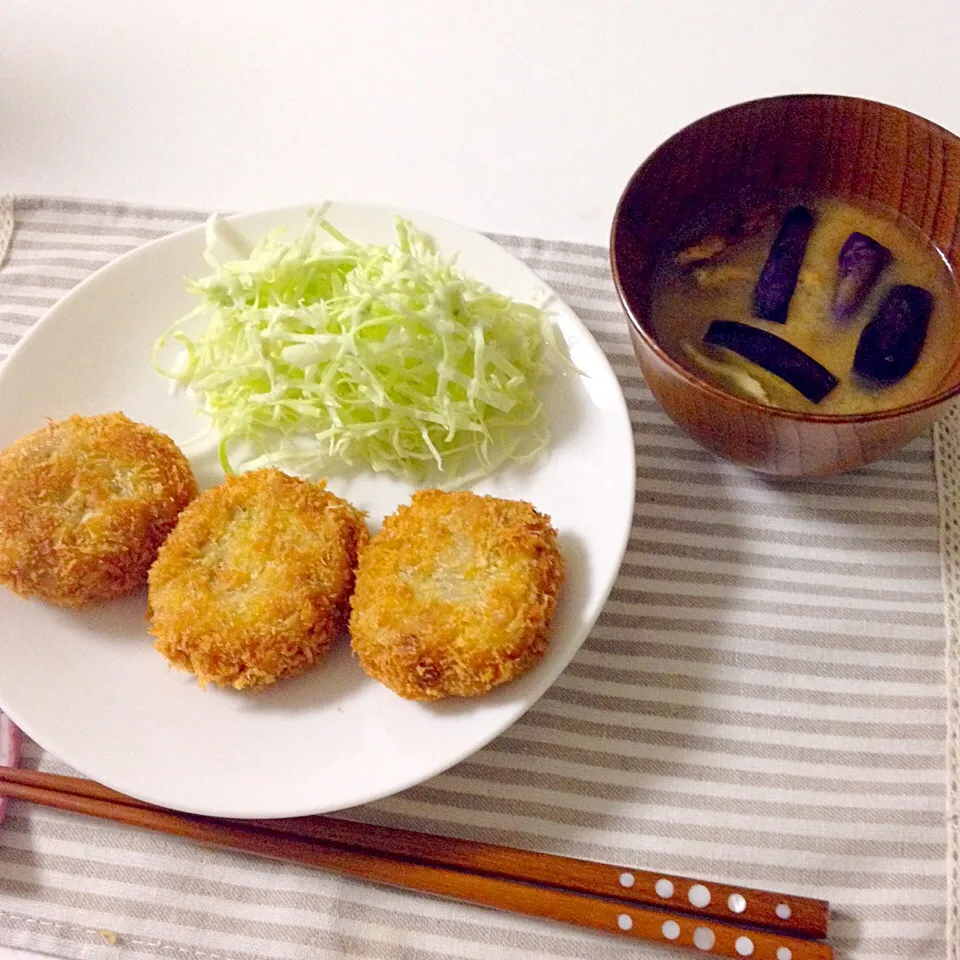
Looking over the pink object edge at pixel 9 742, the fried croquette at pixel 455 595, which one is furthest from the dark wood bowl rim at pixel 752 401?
the pink object edge at pixel 9 742

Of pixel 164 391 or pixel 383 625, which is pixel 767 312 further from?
pixel 164 391

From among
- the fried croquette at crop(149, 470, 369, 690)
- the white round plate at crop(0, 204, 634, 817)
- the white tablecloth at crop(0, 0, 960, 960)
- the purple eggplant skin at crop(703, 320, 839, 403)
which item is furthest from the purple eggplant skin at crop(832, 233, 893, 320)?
the fried croquette at crop(149, 470, 369, 690)

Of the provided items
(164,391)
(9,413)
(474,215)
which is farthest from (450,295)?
(9,413)

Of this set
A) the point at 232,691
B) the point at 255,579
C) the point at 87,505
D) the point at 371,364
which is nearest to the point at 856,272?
the point at 371,364

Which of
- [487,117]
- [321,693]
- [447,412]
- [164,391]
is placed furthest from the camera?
[487,117]

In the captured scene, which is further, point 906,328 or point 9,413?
point 9,413

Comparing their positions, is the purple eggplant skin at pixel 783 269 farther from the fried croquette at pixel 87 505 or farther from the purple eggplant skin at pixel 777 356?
the fried croquette at pixel 87 505

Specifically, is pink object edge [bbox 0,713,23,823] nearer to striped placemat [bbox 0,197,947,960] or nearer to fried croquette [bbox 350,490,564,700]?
striped placemat [bbox 0,197,947,960]
